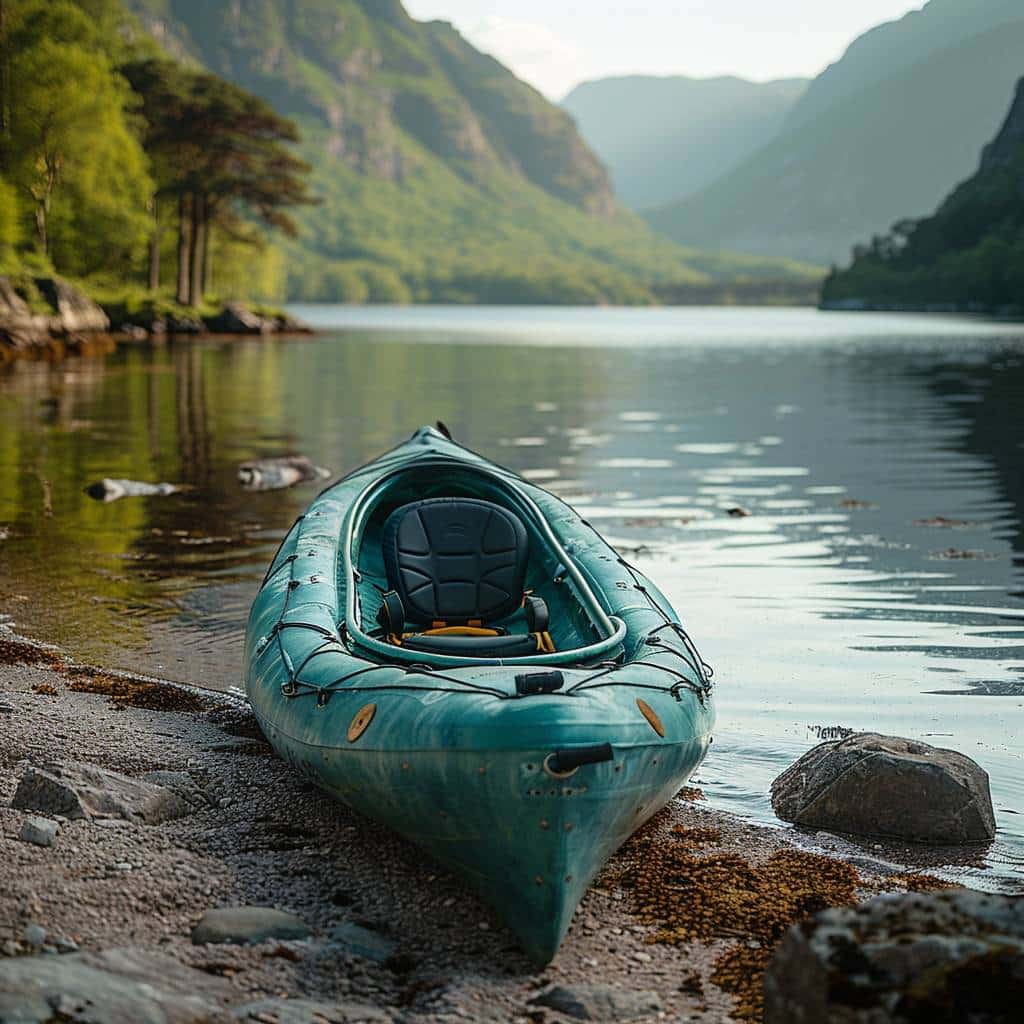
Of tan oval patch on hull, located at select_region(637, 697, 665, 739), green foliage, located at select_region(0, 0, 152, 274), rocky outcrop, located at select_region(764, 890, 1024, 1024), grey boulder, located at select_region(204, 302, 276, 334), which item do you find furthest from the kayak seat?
grey boulder, located at select_region(204, 302, 276, 334)

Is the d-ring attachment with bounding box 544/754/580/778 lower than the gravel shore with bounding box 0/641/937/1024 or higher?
higher

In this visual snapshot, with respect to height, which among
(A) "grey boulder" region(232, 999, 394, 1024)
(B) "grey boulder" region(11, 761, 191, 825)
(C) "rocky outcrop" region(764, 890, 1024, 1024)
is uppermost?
(C) "rocky outcrop" region(764, 890, 1024, 1024)

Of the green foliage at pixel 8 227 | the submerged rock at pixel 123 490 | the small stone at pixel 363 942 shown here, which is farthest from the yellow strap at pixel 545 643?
the green foliage at pixel 8 227

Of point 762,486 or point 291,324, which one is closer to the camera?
point 762,486

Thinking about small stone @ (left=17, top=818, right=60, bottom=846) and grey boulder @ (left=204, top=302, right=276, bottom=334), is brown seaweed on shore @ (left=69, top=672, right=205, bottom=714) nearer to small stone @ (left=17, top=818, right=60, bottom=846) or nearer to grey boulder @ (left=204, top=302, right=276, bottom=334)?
small stone @ (left=17, top=818, right=60, bottom=846)

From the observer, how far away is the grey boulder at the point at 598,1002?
510 centimetres

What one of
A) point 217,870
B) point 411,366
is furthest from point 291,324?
point 217,870

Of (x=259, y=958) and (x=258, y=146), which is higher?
(x=258, y=146)

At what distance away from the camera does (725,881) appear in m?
6.46

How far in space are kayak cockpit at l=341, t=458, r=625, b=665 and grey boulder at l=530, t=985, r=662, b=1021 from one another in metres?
3.22

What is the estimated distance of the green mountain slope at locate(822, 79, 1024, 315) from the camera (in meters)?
144

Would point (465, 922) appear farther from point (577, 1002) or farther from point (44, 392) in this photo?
point (44, 392)

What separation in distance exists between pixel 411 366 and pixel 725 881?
48471 millimetres

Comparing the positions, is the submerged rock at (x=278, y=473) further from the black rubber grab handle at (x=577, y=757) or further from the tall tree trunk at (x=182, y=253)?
the tall tree trunk at (x=182, y=253)
